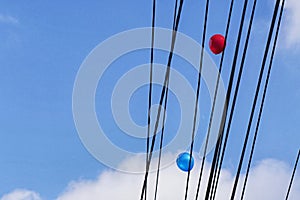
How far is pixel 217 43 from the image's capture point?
14.5ft

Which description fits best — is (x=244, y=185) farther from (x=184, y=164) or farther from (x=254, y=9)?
(x=254, y=9)

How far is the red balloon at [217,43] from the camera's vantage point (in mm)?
4414

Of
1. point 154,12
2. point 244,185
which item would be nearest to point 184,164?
point 244,185

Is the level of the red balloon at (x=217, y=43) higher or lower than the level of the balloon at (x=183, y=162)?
higher

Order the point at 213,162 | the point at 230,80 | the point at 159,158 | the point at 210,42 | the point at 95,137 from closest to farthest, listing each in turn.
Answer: the point at 230,80, the point at 213,162, the point at 159,158, the point at 210,42, the point at 95,137

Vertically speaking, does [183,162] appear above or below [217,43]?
below

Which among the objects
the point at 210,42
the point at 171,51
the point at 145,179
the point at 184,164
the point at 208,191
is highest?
the point at 210,42

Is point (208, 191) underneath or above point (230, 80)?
underneath

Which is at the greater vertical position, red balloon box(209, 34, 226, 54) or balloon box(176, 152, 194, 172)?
red balloon box(209, 34, 226, 54)

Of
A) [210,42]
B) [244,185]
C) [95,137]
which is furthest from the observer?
[95,137]

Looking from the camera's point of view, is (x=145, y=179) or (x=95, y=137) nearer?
(x=145, y=179)

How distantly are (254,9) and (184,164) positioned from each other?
161 centimetres

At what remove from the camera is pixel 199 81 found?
3.93 metres

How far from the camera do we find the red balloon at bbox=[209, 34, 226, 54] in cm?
441
